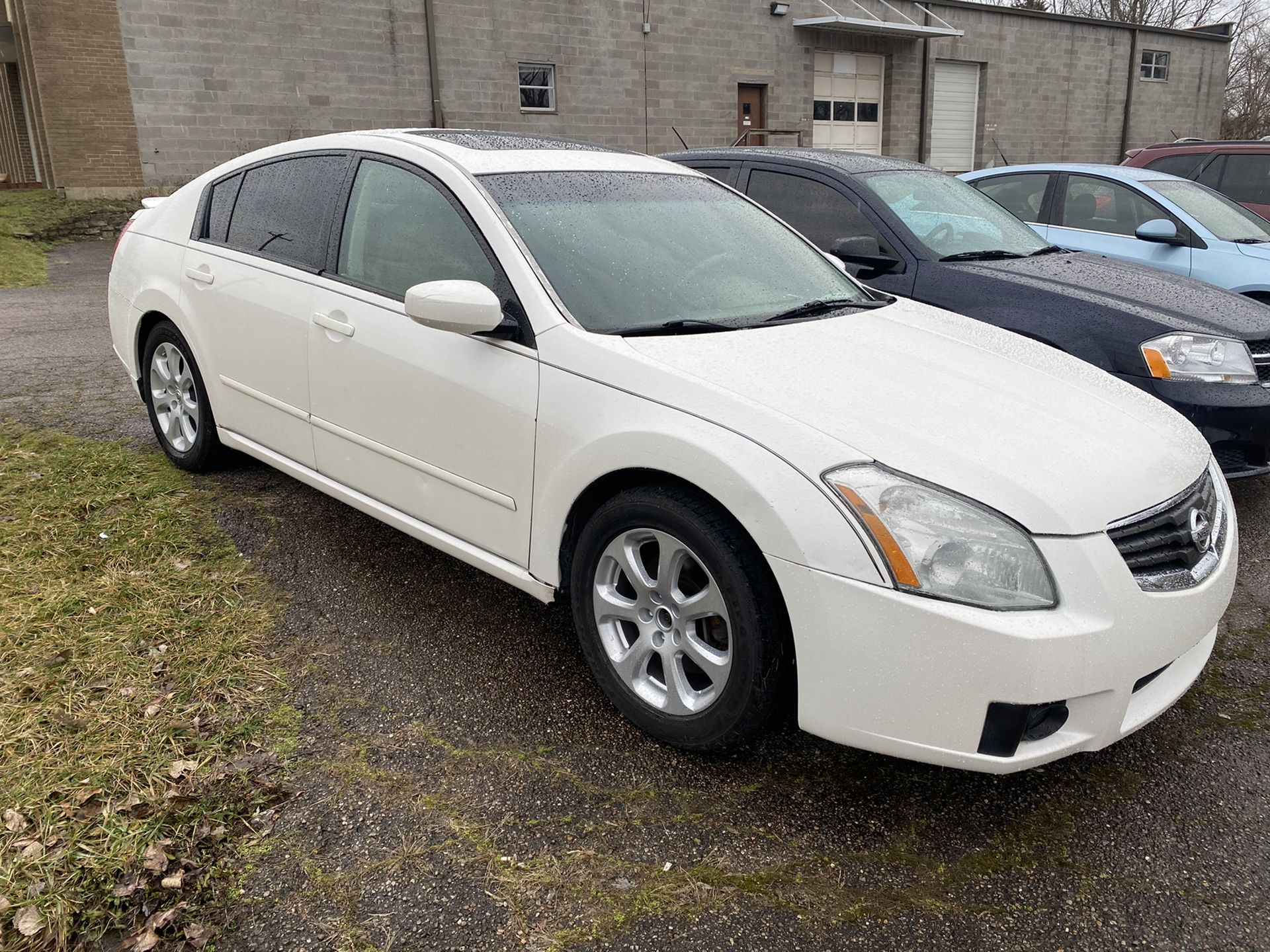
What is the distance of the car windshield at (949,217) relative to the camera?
530cm

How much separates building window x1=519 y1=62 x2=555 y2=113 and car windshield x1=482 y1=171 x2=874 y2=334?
1858 centimetres

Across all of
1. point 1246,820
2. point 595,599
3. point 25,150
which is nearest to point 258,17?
point 25,150

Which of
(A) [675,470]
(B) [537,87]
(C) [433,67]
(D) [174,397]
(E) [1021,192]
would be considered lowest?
(D) [174,397]

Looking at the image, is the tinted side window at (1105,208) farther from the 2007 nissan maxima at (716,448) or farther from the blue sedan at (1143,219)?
the 2007 nissan maxima at (716,448)

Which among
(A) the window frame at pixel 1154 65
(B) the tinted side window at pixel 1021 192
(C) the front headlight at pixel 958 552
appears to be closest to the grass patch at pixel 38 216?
(B) the tinted side window at pixel 1021 192

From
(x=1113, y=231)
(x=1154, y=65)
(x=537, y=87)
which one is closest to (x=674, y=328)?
(x=1113, y=231)

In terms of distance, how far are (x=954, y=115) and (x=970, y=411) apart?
2880 cm

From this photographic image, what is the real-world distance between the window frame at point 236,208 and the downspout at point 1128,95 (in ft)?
109

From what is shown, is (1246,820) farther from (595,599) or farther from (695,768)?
(595,599)

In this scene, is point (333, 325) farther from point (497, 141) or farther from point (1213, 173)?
point (1213, 173)

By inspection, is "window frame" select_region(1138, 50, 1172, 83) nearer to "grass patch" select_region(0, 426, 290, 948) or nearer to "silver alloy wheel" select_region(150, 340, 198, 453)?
"silver alloy wheel" select_region(150, 340, 198, 453)

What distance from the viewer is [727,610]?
2.45m

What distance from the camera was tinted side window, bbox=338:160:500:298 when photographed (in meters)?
3.19

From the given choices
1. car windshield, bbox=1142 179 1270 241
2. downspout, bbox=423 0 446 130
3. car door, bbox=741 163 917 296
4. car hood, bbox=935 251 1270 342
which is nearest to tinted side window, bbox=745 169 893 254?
car door, bbox=741 163 917 296
